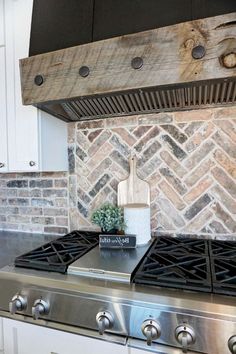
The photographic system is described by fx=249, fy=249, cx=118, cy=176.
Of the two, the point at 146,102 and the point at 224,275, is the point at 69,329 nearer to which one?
the point at 224,275

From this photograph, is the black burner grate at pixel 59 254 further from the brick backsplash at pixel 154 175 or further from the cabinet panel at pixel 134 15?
the cabinet panel at pixel 134 15

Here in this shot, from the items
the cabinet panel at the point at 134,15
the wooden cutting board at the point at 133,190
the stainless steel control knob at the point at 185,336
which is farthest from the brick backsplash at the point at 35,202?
the stainless steel control knob at the point at 185,336

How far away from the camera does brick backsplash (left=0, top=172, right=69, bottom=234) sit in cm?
156

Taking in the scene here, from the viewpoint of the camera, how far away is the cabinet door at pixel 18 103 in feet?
4.10

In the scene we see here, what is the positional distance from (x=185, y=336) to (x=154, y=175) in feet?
2.66

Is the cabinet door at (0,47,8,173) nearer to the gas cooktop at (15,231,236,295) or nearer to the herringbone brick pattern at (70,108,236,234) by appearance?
the herringbone brick pattern at (70,108,236,234)

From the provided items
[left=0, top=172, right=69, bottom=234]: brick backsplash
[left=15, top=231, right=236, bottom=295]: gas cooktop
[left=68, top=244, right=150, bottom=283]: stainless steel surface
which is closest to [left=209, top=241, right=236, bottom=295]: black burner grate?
[left=15, top=231, right=236, bottom=295]: gas cooktop

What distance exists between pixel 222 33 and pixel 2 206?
1601 millimetres

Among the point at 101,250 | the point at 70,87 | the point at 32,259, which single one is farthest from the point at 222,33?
the point at 32,259

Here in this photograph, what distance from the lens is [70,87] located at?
41.3 inches

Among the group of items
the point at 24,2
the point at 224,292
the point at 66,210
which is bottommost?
the point at 224,292

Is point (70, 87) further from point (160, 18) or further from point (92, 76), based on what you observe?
point (160, 18)

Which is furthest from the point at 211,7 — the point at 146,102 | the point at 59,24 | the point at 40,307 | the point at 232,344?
the point at 40,307

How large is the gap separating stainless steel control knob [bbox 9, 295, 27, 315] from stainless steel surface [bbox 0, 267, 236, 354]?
0.02m
